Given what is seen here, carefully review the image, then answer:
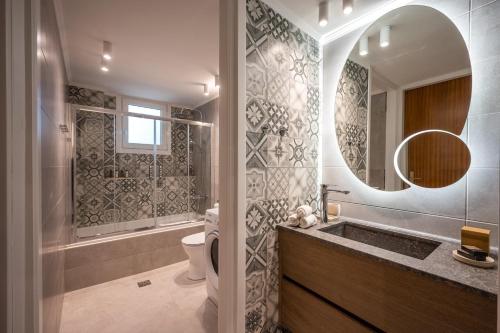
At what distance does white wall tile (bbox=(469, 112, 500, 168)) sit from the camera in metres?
0.97

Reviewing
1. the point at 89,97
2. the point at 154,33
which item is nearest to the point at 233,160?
the point at 154,33

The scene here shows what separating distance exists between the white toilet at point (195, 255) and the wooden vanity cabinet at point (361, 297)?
41.4 inches

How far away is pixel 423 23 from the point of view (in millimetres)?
1214

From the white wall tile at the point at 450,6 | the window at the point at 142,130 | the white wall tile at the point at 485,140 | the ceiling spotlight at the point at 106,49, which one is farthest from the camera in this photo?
the window at the point at 142,130

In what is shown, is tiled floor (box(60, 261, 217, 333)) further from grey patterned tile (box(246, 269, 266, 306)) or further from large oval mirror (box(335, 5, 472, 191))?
large oval mirror (box(335, 5, 472, 191))

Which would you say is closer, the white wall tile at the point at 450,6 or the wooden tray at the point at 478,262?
the wooden tray at the point at 478,262

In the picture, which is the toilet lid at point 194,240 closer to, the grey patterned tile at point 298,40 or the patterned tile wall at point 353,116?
the patterned tile wall at point 353,116

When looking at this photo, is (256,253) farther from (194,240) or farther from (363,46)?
(363,46)

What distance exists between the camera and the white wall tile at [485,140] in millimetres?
969

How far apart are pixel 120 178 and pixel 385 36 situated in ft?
11.4

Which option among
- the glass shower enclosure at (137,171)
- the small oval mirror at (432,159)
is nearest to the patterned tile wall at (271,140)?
the small oval mirror at (432,159)

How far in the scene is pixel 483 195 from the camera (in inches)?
39.7

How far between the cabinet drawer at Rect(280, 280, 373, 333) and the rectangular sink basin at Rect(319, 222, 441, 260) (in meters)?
0.42

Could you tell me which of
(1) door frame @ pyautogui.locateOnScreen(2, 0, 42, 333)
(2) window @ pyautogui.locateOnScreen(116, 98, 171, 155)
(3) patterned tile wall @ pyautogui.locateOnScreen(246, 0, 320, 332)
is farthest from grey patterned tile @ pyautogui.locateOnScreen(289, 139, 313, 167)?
(2) window @ pyautogui.locateOnScreen(116, 98, 171, 155)
